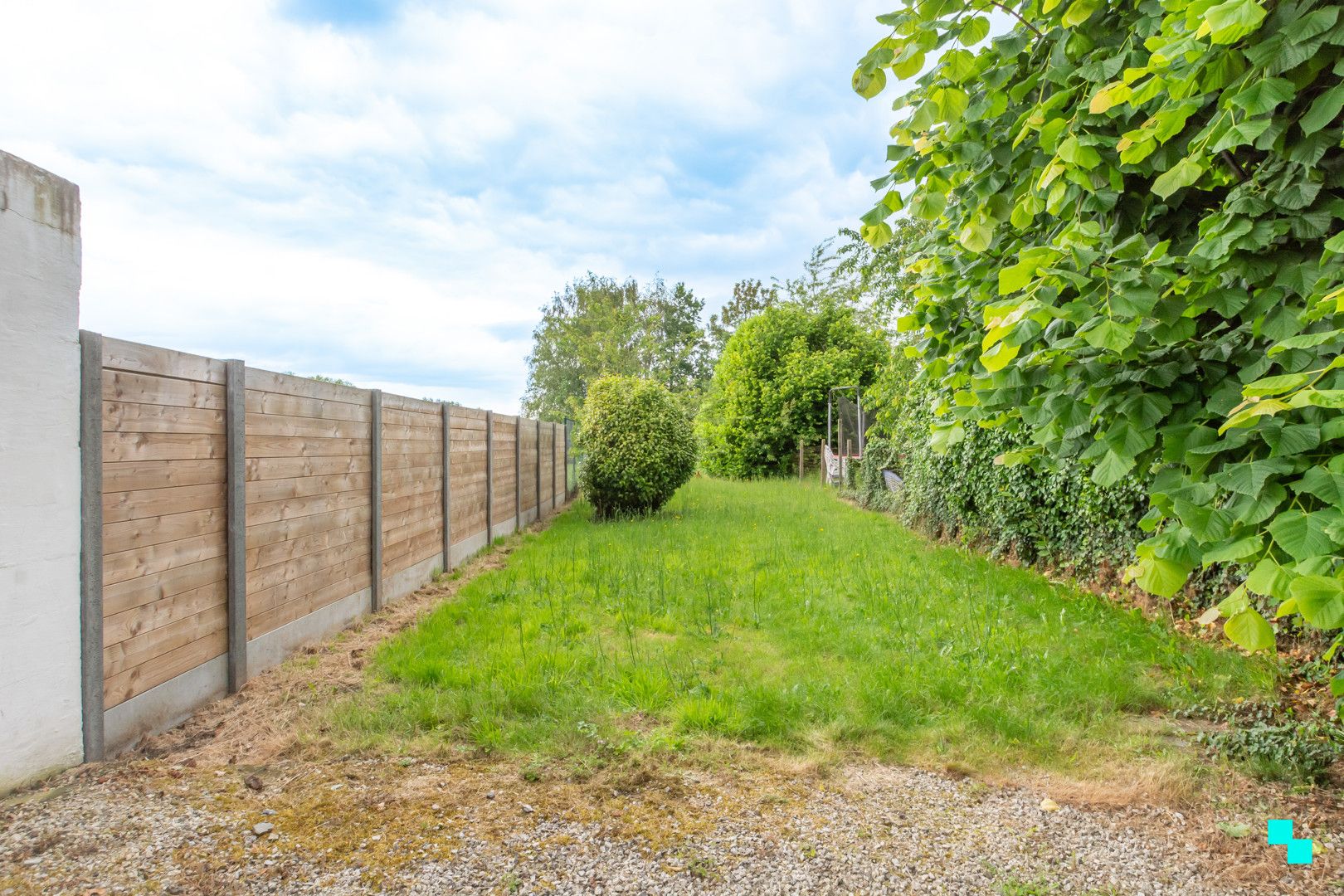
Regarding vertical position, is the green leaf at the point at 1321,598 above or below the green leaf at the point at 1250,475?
below

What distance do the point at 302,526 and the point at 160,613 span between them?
50.9 inches

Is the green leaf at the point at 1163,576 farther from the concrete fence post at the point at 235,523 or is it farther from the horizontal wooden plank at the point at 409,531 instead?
the horizontal wooden plank at the point at 409,531

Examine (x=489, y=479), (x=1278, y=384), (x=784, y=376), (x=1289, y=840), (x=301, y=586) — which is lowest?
(x=1289, y=840)

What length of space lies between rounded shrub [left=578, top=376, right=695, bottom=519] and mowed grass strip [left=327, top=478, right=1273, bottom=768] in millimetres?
3553

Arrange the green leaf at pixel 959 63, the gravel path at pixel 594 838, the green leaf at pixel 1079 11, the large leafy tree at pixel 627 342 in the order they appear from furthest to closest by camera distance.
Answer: the large leafy tree at pixel 627 342 < the green leaf at pixel 959 63 < the green leaf at pixel 1079 11 < the gravel path at pixel 594 838

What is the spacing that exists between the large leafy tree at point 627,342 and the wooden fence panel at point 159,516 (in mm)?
21680

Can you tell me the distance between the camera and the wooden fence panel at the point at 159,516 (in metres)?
2.61

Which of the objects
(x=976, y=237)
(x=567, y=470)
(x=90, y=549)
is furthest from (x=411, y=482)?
(x=567, y=470)

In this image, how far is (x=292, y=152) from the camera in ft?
18.5

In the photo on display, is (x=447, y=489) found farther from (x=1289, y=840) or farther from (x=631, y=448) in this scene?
(x=1289, y=840)

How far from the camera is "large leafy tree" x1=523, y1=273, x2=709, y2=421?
2691 centimetres

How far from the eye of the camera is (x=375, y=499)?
5117 millimetres

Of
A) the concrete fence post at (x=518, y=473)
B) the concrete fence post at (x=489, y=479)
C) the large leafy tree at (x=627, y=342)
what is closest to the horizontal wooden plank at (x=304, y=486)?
the concrete fence post at (x=489, y=479)

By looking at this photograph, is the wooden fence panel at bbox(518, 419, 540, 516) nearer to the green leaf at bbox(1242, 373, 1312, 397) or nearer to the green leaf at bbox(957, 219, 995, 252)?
the green leaf at bbox(957, 219, 995, 252)
